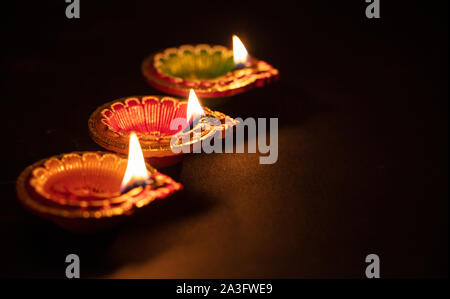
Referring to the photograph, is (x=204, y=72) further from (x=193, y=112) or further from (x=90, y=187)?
(x=90, y=187)

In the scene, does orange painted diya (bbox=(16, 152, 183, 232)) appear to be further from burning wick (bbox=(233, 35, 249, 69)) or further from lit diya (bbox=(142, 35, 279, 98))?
burning wick (bbox=(233, 35, 249, 69))

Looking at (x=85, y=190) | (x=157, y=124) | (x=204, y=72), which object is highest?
(x=204, y=72)

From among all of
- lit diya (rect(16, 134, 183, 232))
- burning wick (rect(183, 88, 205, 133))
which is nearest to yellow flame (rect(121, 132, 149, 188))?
lit diya (rect(16, 134, 183, 232))

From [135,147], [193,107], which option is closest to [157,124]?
[193,107]

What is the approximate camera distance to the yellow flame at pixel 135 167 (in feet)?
3.64

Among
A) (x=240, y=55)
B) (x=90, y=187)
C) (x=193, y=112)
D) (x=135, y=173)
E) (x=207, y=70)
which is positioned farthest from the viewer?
(x=207, y=70)

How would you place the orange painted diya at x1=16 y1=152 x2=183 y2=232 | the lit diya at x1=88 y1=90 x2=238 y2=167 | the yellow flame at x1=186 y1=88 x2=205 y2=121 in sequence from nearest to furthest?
the orange painted diya at x1=16 y1=152 x2=183 y2=232
the lit diya at x1=88 y1=90 x2=238 y2=167
the yellow flame at x1=186 y1=88 x2=205 y2=121

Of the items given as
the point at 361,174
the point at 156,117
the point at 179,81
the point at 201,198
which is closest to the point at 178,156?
the point at 201,198

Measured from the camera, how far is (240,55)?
1.63 meters

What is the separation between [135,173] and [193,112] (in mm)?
319

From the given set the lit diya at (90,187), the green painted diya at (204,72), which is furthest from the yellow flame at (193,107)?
the lit diya at (90,187)

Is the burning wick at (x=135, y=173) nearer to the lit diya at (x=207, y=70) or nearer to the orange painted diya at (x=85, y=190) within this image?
the orange painted diya at (x=85, y=190)

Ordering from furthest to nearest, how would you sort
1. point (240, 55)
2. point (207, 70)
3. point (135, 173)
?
point (207, 70)
point (240, 55)
point (135, 173)

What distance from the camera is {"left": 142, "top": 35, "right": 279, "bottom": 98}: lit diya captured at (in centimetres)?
152
